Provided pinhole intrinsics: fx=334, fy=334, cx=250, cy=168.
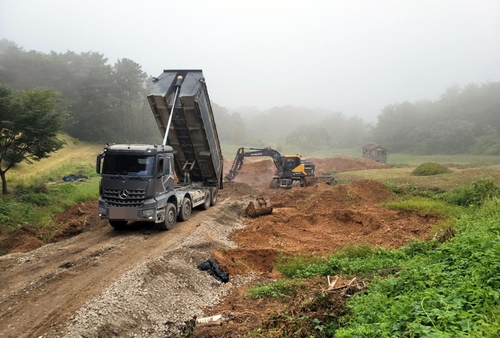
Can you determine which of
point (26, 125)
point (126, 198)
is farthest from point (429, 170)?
point (26, 125)

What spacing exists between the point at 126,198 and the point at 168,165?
5.96 feet

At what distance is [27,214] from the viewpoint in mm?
12844

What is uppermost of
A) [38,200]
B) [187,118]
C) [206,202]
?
[187,118]

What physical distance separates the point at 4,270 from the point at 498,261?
9833mm

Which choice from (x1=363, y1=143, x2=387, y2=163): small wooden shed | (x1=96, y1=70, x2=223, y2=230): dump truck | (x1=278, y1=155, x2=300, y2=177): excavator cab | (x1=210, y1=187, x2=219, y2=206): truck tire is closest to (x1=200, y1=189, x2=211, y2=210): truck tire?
(x1=96, y1=70, x2=223, y2=230): dump truck

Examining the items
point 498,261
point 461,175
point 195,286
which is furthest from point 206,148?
point 461,175

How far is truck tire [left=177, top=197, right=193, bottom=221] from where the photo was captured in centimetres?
1254

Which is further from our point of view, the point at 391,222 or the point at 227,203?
the point at 227,203

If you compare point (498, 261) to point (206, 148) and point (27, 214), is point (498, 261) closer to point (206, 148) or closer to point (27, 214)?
point (206, 148)

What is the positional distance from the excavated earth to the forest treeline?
1330 cm

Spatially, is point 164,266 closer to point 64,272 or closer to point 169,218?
point 64,272

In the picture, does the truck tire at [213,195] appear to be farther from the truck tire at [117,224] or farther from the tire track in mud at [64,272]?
the truck tire at [117,224]

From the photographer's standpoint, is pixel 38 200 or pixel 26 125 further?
pixel 38 200

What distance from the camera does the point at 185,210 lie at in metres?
12.8
